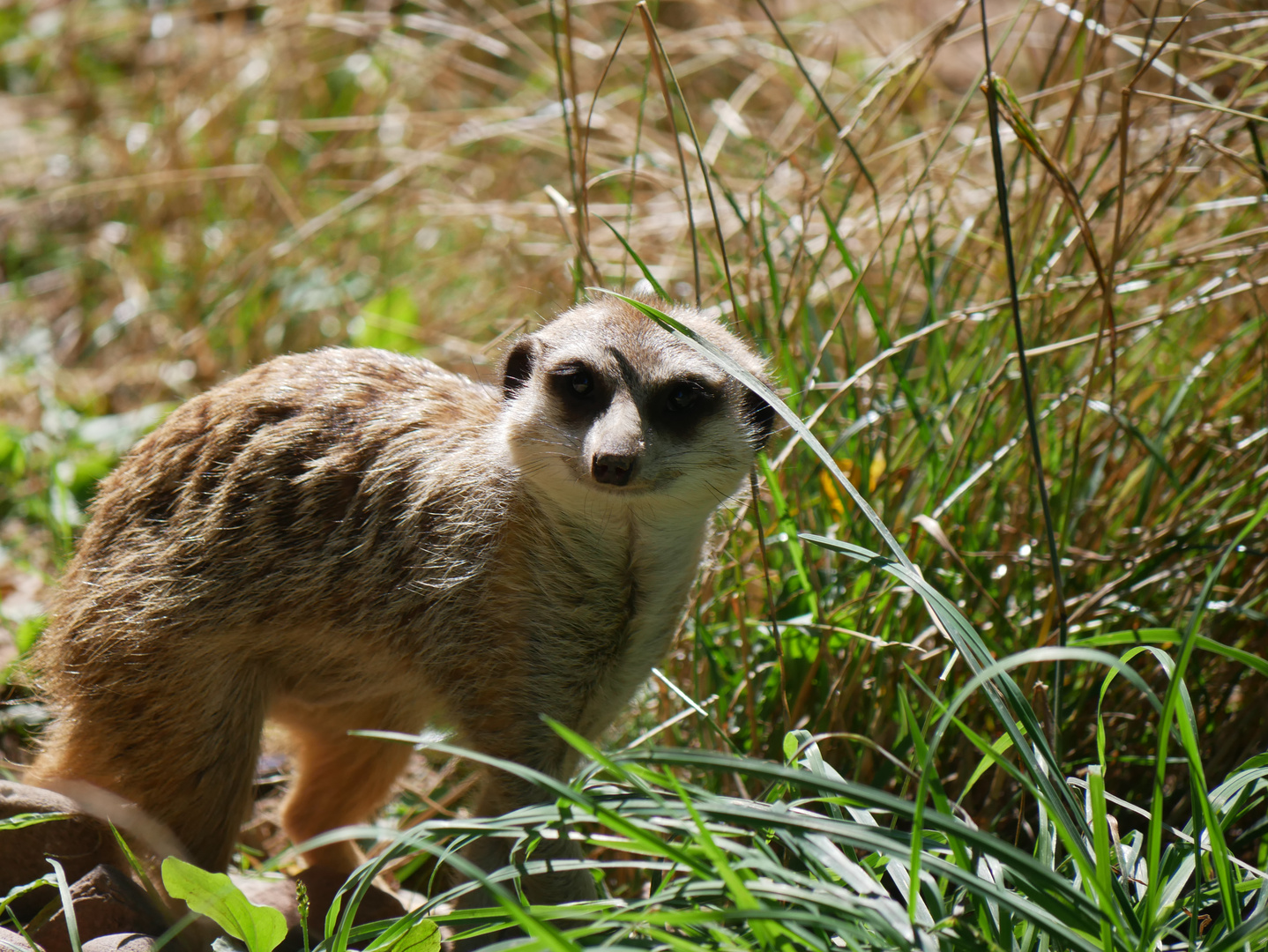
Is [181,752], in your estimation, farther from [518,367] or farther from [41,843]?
[518,367]

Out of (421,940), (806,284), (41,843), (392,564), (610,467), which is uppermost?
(806,284)

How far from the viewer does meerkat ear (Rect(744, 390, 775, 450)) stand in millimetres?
2596

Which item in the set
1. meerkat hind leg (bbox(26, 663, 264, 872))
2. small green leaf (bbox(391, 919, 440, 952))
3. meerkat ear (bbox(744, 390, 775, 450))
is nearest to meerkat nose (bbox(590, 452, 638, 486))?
meerkat ear (bbox(744, 390, 775, 450))

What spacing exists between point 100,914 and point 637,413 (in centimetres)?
152

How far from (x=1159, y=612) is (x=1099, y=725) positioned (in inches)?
45.2

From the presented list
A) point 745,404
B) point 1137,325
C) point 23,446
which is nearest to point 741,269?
point 745,404

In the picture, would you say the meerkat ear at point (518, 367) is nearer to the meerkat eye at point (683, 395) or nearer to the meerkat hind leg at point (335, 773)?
the meerkat eye at point (683, 395)

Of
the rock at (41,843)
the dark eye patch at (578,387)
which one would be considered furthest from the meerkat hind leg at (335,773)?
the dark eye patch at (578,387)

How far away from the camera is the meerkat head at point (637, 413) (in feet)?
7.82

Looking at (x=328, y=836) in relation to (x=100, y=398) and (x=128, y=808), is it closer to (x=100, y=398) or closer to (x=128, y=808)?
(x=128, y=808)

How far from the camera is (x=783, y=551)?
320 cm

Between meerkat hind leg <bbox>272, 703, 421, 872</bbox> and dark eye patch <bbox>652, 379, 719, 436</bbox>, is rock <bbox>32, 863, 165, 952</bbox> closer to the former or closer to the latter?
meerkat hind leg <bbox>272, 703, 421, 872</bbox>

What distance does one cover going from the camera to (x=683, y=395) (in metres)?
2.49

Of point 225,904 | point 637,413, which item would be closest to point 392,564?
point 637,413
